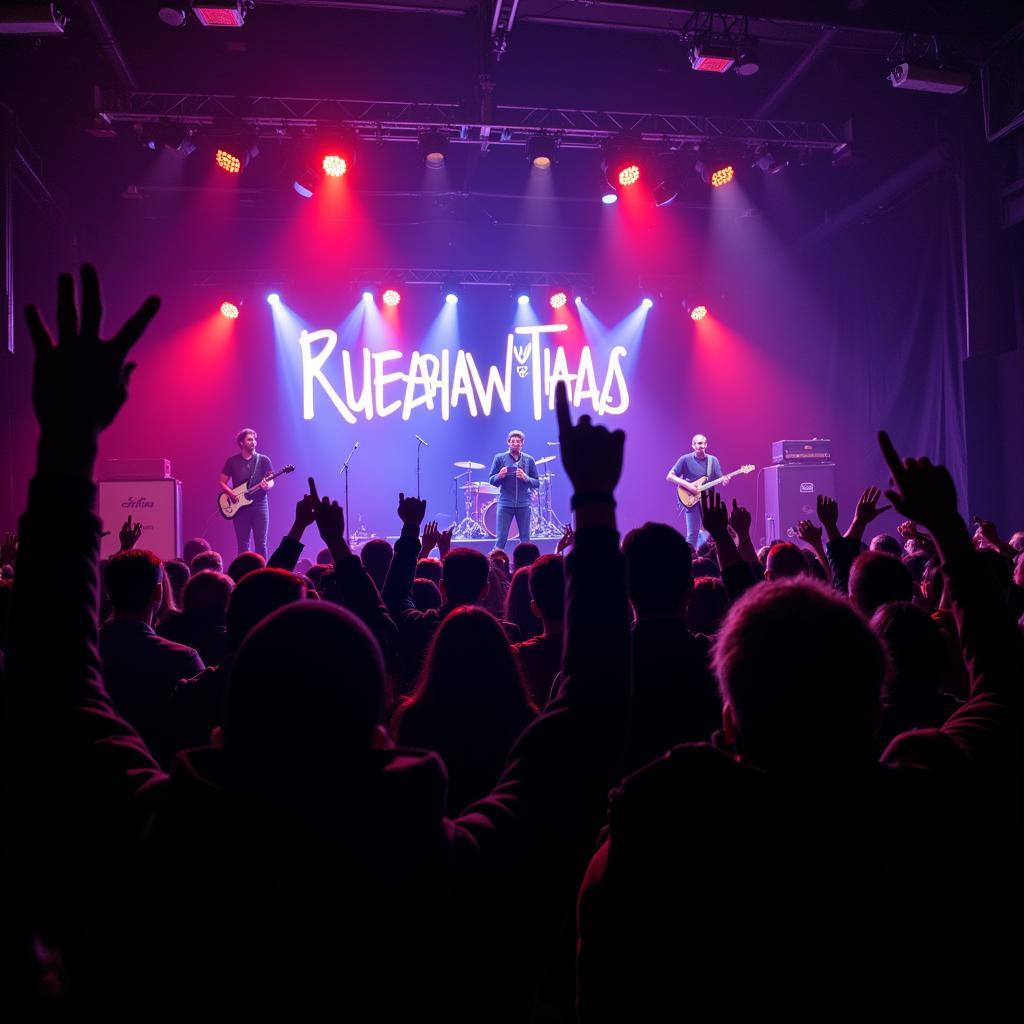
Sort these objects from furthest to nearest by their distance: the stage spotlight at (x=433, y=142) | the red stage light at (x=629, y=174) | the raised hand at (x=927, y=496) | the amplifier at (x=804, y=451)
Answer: the amplifier at (x=804, y=451), the red stage light at (x=629, y=174), the stage spotlight at (x=433, y=142), the raised hand at (x=927, y=496)

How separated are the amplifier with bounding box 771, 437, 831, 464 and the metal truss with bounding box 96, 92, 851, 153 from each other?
12.3 feet

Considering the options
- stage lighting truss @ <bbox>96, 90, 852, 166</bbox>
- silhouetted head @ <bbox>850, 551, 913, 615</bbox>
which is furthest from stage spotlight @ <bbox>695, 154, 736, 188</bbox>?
silhouetted head @ <bbox>850, 551, 913, 615</bbox>

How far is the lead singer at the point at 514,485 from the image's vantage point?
10523 mm

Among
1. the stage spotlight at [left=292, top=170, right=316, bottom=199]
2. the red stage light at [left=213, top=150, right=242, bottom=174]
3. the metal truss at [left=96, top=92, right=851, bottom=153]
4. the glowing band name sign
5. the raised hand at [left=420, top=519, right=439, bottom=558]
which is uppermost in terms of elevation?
the metal truss at [left=96, top=92, right=851, bottom=153]

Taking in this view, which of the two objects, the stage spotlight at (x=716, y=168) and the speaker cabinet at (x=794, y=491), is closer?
the stage spotlight at (x=716, y=168)

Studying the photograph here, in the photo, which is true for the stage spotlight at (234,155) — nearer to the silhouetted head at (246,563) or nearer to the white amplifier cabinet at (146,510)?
the white amplifier cabinet at (146,510)

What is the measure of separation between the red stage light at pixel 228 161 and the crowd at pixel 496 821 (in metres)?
9.13

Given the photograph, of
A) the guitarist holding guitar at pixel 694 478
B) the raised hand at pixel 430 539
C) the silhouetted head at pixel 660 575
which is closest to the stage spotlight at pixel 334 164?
the guitarist holding guitar at pixel 694 478

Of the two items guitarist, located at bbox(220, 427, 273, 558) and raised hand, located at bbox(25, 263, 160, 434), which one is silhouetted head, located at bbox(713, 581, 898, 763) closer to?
raised hand, located at bbox(25, 263, 160, 434)

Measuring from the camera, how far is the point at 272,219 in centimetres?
1252

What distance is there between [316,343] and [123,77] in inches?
185

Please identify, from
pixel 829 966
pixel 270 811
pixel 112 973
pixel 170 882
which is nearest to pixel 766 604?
pixel 829 966

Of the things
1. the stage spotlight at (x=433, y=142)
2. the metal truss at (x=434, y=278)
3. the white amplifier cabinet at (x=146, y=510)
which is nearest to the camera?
the stage spotlight at (x=433, y=142)

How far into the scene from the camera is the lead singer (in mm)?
10523
